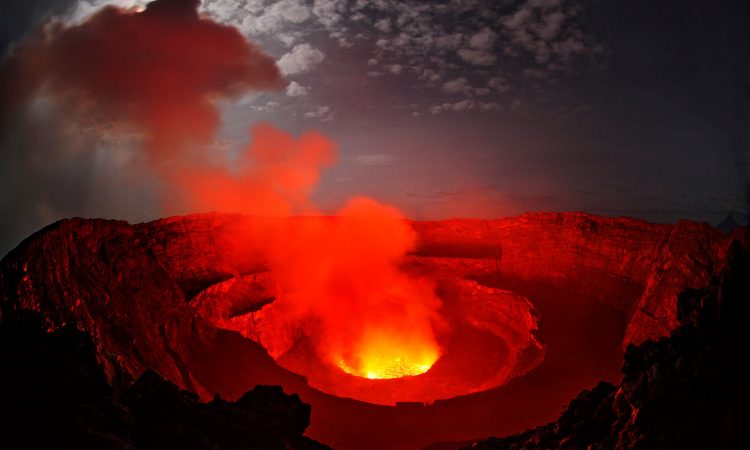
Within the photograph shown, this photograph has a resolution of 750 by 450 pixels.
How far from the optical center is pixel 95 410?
24.0ft

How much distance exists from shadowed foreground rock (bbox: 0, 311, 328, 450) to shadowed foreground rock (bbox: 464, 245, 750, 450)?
20.9ft

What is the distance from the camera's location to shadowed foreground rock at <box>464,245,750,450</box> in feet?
23.1

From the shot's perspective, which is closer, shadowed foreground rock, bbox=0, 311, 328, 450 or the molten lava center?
shadowed foreground rock, bbox=0, 311, 328, 450

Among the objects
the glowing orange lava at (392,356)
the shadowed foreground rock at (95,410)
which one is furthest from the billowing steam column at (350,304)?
the shadowed foreground rock at (95,410)

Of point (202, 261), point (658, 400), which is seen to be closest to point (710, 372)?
point (658, 400)

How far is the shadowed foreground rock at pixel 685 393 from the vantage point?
7035 millimetres

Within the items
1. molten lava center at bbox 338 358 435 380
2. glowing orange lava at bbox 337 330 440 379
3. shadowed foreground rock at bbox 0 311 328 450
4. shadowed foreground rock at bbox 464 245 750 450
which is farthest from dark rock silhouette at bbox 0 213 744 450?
molten lava center at bbox 338 358 435 380

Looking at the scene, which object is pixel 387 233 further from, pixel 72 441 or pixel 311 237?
pixel 72 441

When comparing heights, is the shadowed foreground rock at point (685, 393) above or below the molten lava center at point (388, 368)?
above

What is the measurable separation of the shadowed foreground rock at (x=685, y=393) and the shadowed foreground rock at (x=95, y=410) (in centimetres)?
637

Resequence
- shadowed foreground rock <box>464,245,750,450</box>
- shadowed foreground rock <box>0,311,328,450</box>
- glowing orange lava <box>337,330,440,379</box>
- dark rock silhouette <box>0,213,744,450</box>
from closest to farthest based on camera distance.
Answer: shadowed foreground rock <box>0,311,328,450</box> < shadowed foreground rock <box>464,245,750,450</box> < dark rock silhouette <box>0,213,744,450</box> < glowing orange lava <box>337,330,440,379</box>

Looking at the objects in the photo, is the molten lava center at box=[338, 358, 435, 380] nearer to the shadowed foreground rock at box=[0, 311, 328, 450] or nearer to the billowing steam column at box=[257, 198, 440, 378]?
the billowing steam column at box=[257, 198, 440, 378]

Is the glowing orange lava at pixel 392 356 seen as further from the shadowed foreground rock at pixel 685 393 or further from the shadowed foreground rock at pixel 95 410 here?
the shadowed foreground rock at pixel 685 393

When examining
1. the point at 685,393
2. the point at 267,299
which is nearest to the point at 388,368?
the point at 267,299
